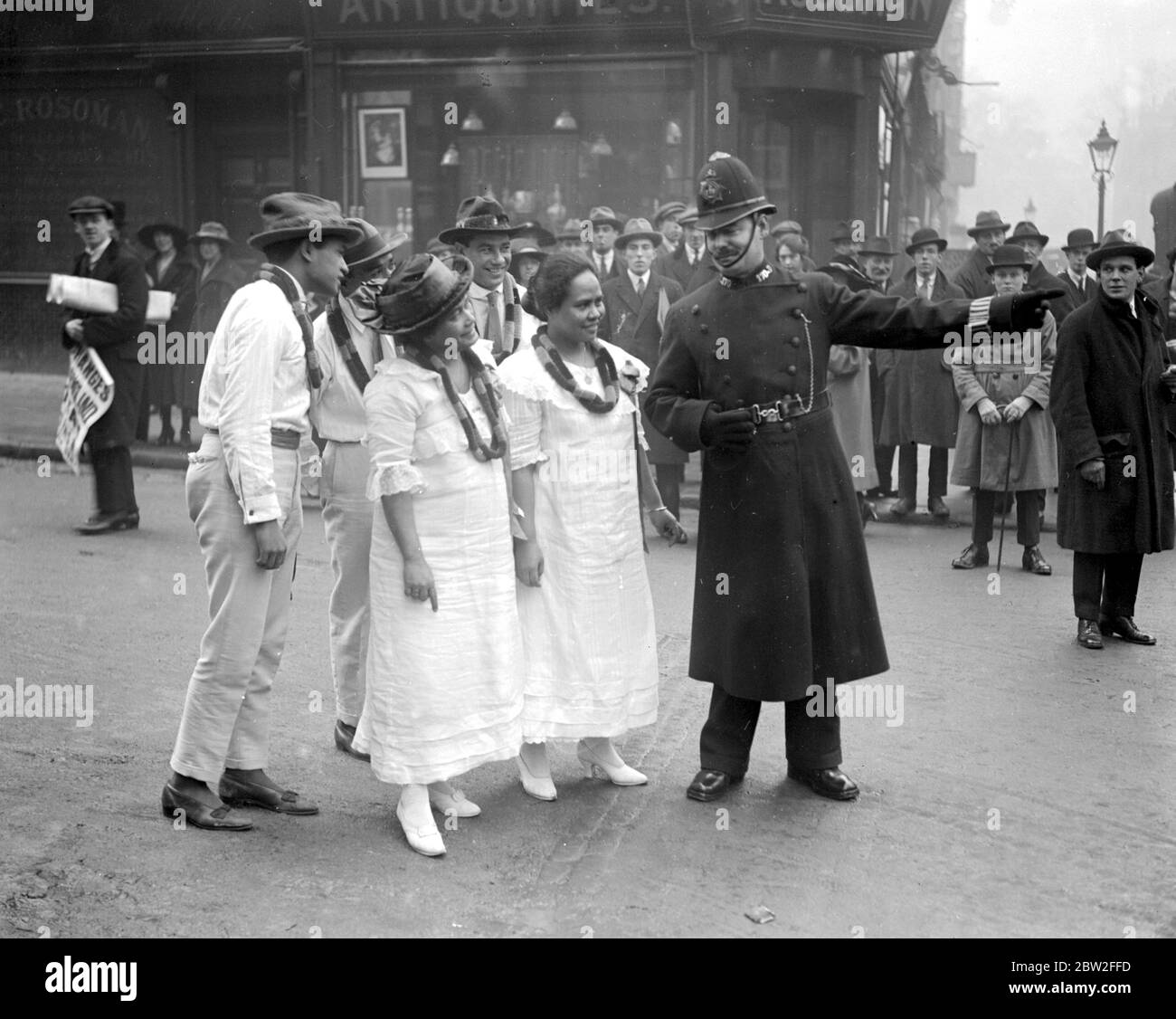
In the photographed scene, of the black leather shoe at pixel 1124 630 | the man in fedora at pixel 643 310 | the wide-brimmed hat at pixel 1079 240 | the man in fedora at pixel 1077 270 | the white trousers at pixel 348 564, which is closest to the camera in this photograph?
the white trousers at pixel 348 564

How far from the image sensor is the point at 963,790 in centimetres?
554

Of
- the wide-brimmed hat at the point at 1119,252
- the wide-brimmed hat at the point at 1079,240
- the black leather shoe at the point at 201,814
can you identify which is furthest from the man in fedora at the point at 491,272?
the wide-brimmed hat at the point at 1079,240

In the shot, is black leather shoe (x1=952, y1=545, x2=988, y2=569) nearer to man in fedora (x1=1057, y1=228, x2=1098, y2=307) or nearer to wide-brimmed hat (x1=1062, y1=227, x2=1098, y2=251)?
man in fedora (x1=1057, y1=228, x2=1098, y2=307)

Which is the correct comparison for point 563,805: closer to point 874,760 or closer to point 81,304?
point 874,760

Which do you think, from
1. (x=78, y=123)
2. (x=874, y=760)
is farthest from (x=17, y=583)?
(x=78, y=123)

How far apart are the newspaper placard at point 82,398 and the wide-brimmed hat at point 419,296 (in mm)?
6293

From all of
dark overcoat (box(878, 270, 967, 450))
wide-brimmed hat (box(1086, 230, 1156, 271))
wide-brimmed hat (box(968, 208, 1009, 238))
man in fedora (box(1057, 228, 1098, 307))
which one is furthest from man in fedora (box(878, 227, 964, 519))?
wide-brimmed hat (box(1086, 230, 1156, 271))

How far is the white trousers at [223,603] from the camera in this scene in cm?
504

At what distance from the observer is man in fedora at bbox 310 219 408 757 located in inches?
228

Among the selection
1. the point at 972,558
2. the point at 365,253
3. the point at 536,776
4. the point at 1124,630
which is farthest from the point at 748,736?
the point at 972,558

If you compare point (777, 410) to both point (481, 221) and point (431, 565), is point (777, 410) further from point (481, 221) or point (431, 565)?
point (481, 221)

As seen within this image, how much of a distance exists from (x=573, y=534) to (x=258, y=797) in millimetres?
1433

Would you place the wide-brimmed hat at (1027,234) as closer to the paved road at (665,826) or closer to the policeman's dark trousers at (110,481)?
the paved road at (665,826)

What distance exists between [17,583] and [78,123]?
12.1 meters
